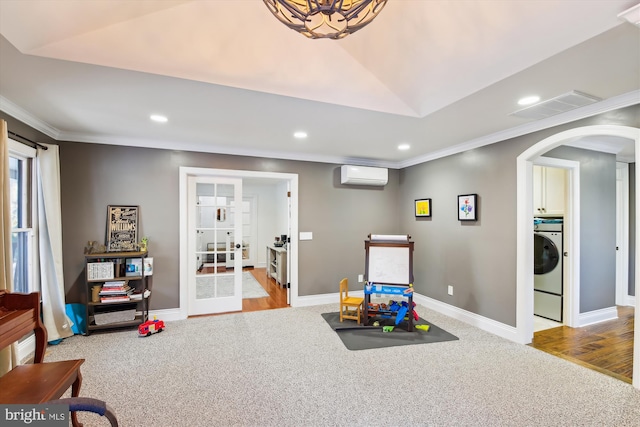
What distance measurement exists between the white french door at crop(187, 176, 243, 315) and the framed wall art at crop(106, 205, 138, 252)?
632 mm

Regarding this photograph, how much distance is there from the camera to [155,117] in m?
2.82

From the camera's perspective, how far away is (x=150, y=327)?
10.8 ft

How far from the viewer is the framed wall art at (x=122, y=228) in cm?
355

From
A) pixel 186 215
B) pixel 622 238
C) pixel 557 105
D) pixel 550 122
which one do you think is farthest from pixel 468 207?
pixel 186 215

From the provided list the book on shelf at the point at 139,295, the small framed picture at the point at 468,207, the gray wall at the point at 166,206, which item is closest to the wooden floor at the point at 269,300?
the gray wall at the point at 166,206

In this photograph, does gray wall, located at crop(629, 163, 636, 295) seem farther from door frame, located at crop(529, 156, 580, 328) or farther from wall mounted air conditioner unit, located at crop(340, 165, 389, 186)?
wall mounted air conditioner unit, located at crop(340, 165, 389, 186)

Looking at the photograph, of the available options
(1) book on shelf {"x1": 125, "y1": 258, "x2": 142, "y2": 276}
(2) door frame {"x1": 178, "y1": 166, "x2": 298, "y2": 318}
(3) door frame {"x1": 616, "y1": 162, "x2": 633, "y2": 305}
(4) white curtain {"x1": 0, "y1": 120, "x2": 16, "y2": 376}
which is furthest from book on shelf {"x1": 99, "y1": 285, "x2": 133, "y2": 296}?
(3) door frame {"x1": 616, "y1": 162, "x2": 633, "y2": 305}

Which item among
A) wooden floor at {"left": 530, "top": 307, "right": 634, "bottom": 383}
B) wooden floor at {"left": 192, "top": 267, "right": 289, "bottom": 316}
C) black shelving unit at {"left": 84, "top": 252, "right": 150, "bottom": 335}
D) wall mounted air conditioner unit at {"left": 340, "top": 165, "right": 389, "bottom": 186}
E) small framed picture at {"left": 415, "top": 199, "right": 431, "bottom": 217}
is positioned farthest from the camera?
wall mounted air conditioner unit at {"left": 340, "top": 165, "right": 389, "bottom": 186}

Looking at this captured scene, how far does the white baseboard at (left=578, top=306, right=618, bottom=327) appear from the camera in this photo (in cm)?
364

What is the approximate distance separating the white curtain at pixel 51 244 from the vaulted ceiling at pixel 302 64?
17.4 inches

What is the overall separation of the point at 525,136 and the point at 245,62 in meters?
2.91

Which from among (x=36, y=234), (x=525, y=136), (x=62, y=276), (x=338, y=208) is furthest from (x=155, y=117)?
(x=525, y=136)

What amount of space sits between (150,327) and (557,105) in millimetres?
4621

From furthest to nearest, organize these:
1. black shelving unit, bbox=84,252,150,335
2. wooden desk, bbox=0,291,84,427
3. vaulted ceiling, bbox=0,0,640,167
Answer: black shelving unit, bbox=84,252,150,335 → vaulted ceiling, bbox=0,0,640,167 → wooden desk, bbox=0,291,84,427
